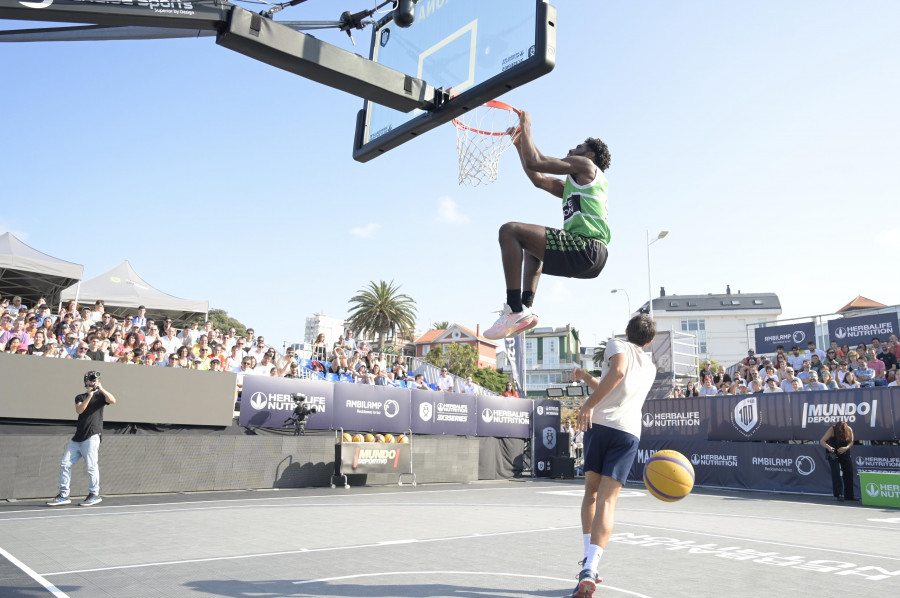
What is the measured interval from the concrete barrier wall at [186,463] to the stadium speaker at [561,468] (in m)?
5.10

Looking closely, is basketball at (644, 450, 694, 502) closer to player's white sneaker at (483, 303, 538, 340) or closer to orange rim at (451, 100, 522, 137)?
player's white sneaker at (483, 303, 538, 340)

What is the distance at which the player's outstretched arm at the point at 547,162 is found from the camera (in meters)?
4.97

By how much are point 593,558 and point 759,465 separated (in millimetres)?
15389

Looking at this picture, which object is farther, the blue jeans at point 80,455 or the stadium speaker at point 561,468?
the stadium speaker at point 561,468

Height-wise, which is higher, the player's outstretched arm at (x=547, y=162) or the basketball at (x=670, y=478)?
the player's outstretched arm at (x=547, y=162)

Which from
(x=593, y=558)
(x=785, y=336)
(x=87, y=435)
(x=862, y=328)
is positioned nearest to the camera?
(x=593, y=558)

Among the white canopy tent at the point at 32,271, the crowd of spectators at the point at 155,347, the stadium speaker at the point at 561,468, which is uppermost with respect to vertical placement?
the white canopy tent at the point at 32,271

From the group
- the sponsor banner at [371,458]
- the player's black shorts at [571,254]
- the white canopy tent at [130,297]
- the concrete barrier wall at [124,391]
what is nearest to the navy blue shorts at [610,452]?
the player's black shorts at [571,254]

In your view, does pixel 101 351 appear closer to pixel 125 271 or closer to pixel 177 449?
pixel 177 449

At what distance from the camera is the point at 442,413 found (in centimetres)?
1961

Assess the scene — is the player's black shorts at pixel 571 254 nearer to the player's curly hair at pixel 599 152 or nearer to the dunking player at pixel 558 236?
the dunking player at pixel 558 236

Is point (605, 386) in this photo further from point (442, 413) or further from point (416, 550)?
point (442, 413)

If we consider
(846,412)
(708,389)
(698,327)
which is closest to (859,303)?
(698,327)

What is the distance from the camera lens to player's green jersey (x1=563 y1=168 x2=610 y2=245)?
5160 mm
